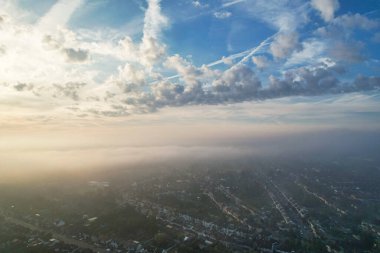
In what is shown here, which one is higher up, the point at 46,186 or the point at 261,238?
the point at 46,186

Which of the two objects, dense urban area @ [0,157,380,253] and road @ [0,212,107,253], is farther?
dense urban area @ [0,157,380,253]

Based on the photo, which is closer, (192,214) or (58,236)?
(58,236)

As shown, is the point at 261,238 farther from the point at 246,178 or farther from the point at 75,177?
the point at 75,177

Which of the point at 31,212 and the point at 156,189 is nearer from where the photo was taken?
the point at 31,212

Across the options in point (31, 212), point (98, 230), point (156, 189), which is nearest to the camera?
point (98, 230)

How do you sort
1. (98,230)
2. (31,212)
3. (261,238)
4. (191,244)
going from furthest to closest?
(31,212) → (98,230) → (261,238) → (191,244)

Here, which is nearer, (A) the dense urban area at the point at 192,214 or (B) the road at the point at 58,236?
(B) the road at the point at 58,236

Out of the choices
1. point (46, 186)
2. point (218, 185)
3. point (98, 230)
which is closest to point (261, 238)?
point (98, 230)

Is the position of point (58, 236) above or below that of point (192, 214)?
above
